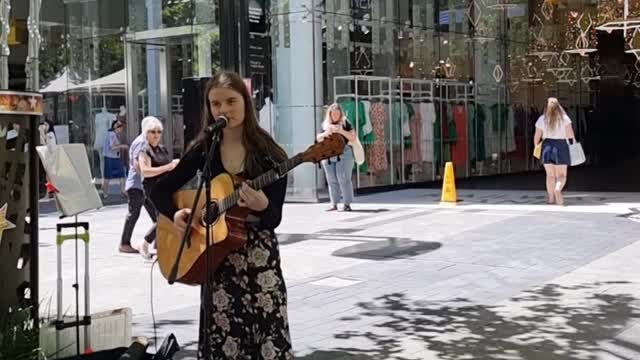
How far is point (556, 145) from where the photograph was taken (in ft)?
46.8

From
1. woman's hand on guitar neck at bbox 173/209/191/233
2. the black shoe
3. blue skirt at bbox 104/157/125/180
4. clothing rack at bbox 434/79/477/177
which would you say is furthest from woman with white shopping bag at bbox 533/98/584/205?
woman's hand on guitar neck at bbox 173/209/191/233

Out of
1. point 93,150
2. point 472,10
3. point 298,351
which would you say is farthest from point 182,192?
point 472,10

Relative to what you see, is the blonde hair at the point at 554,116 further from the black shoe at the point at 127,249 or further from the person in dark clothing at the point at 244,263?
the person in dark clothing at the point at 244,263

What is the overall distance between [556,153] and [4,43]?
1137 cm

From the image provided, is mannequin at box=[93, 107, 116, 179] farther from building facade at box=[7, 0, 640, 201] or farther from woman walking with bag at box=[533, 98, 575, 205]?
woman walking with bag at box=[533, 98, 575, 205]

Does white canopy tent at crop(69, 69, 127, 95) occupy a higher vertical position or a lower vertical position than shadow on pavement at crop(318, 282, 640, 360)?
higher

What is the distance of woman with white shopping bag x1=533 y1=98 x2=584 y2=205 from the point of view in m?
14.2

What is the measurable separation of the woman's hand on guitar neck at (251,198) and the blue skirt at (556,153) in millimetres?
11284

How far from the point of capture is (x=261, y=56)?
15.4 m

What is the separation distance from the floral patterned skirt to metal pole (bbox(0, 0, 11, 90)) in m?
1.63

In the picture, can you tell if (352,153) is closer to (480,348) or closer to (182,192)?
(480,348)

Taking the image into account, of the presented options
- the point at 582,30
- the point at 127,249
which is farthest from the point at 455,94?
the point at 127,249

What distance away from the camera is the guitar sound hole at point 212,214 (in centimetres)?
377

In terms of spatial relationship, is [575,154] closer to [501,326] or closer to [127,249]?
[127,249]
